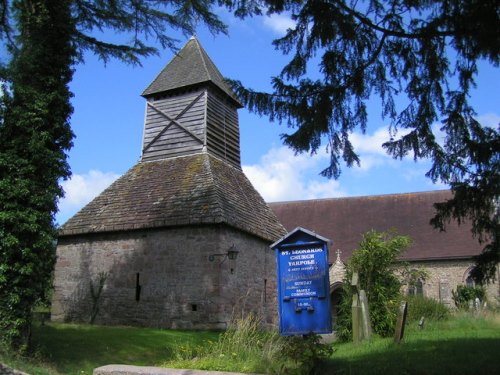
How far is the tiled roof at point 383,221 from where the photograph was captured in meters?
27.1

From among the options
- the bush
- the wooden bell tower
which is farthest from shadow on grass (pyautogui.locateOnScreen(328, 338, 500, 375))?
the wooden bell tower

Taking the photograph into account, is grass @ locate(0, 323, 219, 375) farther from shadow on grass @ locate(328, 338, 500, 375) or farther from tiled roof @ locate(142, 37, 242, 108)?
tiled roof @ locate(142, 37, 242, 108)

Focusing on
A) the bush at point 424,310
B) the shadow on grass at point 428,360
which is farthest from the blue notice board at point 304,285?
the bush at point 424,310

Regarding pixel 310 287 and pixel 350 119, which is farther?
pixel 310 287

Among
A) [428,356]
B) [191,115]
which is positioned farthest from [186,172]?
[428,356]

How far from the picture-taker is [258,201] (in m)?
20.8

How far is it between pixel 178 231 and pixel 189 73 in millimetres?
8397

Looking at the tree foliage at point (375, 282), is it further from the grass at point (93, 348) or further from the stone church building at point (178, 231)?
the grass at point (93, 348)

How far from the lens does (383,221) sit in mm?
29438

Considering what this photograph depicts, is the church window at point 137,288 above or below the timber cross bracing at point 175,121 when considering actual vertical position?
below

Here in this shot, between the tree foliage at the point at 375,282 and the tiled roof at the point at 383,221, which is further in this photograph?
the tiled roof at the point at 383,221

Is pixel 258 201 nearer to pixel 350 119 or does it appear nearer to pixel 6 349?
pixel 6 349

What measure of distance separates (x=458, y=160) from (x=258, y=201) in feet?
51.5

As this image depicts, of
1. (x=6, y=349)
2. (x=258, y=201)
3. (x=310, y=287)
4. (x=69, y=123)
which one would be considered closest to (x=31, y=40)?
(x=69, y=123)
